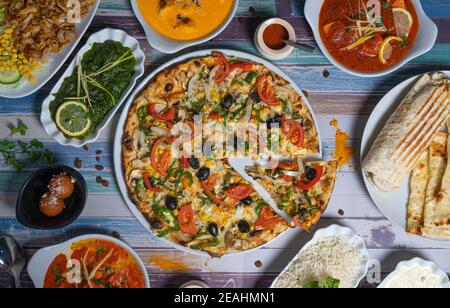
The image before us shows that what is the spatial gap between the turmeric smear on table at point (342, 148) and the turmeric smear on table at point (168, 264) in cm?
203

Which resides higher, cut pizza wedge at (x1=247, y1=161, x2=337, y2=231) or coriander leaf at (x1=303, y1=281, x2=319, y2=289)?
cut pizza wedge at (x1=247, y1=161, x2=337, y2=231)

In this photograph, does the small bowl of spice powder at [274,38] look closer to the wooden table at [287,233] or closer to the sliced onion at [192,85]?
the wooden table at [287,233]

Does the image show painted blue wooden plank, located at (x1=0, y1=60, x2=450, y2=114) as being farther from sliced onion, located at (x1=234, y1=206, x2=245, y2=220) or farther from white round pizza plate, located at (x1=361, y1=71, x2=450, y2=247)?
sliced onion, located at (x1=234, y1=206, x2=245, y2=220)

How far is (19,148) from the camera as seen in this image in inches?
202

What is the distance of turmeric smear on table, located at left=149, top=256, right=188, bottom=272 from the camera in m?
5.12

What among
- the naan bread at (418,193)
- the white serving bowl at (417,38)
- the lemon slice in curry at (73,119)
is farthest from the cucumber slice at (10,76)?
the naan bread at (418,193)

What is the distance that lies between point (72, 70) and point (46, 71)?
0.32 m

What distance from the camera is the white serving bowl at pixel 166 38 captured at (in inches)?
193

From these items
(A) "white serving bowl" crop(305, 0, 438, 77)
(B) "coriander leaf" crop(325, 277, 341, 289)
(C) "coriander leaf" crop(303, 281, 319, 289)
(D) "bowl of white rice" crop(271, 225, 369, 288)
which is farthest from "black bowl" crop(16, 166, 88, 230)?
(A) "white serving bowl" crop(305, 0, 438, 77)

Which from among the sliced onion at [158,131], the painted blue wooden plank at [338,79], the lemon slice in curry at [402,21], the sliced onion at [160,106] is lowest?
the sliced onion at [158,131]

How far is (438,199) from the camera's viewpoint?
4.90 meters

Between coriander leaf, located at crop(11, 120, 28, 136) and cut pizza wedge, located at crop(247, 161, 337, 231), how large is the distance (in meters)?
2.45

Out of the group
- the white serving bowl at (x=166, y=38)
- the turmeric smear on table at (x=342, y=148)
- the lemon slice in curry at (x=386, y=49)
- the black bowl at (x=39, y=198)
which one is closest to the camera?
the black bowl at (x=39, y=198)

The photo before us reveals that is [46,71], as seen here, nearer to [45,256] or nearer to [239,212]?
[45,256]
